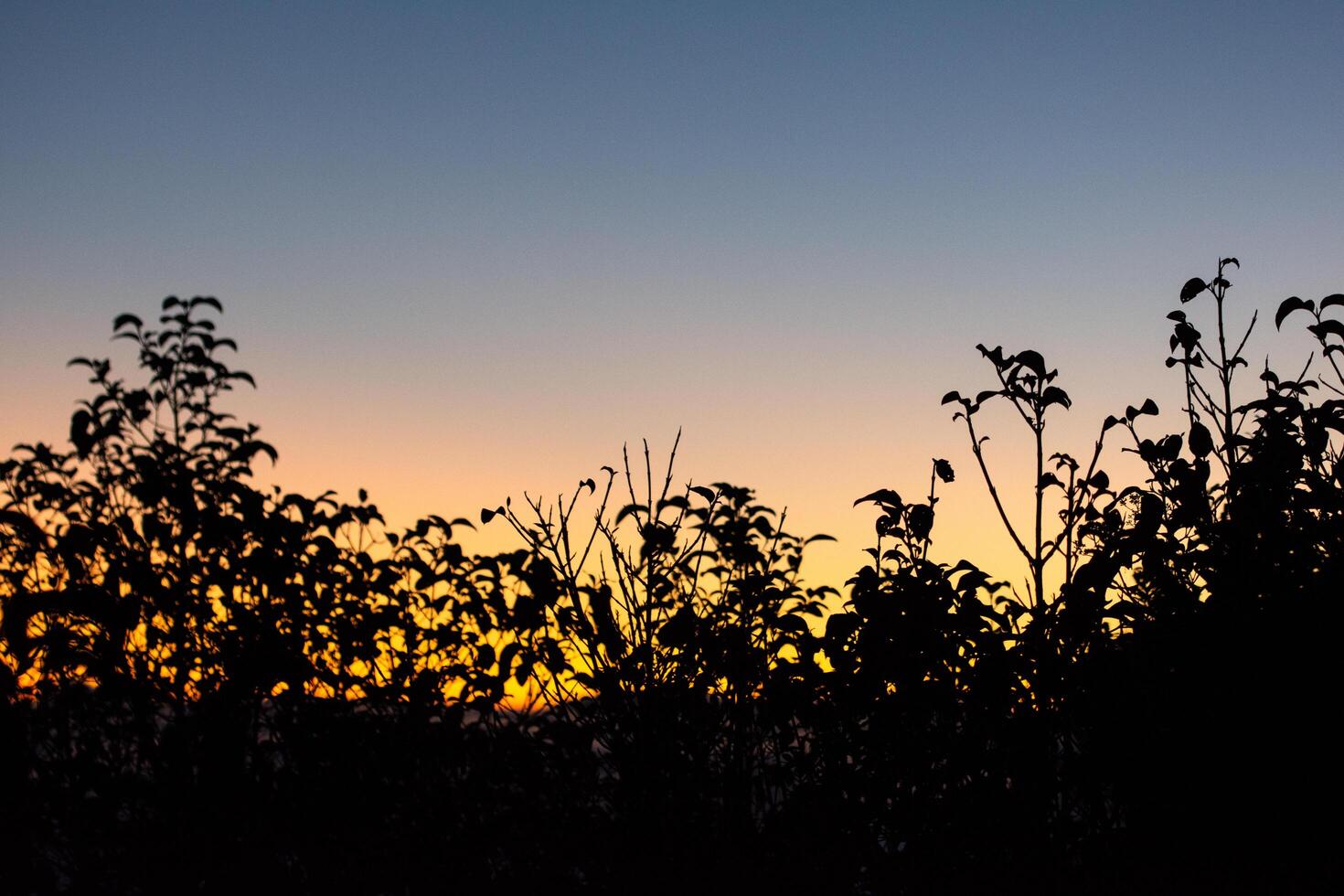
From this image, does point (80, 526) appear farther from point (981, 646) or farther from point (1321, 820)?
point (1321, 820)

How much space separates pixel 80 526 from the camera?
6.45 metres

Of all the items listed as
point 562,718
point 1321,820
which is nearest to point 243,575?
point 562,718

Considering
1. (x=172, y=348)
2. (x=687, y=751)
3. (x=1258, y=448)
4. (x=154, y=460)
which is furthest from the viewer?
(x=172, y=348)

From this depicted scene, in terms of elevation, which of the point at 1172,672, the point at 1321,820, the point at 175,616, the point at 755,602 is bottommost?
the point at 1321,820

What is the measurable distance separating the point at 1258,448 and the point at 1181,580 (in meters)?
0.59

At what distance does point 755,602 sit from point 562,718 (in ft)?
3.26

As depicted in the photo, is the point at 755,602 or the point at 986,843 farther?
the point at 755,602

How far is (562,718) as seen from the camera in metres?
4.92

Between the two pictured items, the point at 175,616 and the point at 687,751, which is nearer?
the point at 687,751

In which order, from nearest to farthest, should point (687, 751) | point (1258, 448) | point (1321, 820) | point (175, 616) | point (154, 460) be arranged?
point (1321, 820) → point (1258, 448) → point (687, 751) → point (175, 616) → point (154, 460)

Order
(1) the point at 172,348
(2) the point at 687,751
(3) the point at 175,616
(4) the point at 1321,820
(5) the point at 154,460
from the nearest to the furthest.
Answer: (4) the point at 1321,820, (2) the point at 687,751, (3) the point at 175,616, (5) the point at 154,460, (1) the point at 172,348

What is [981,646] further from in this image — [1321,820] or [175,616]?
[175,616]

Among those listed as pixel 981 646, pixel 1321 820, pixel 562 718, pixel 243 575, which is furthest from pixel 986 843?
pixel 243 575

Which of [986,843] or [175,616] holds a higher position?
[175,616]
